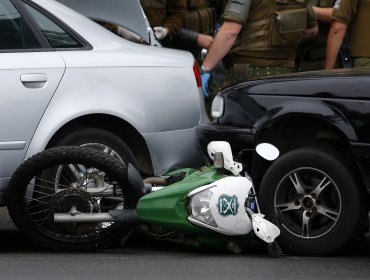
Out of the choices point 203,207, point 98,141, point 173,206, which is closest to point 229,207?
point 203,207

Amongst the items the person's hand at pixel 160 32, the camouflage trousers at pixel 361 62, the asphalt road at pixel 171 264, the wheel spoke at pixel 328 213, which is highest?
the person's hand at pixel 160 32

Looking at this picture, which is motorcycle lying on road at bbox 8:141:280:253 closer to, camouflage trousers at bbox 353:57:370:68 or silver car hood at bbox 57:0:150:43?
silver car hood at bbox 57:0:150:43

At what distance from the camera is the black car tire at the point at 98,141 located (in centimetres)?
722

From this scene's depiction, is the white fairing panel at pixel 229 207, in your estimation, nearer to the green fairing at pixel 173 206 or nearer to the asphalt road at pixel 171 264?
the green fairing at pixel 173 206

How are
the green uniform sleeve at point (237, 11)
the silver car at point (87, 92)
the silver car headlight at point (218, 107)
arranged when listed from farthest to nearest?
the green uniform sleeve at point (237, 11), the silver car headlight at point (218, 107), the silver car at point (87, 92)

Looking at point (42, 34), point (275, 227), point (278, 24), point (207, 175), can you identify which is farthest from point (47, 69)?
point (278, 24)

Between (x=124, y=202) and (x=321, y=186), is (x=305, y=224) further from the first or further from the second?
(x=124, y=202)

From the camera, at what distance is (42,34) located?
7188mm

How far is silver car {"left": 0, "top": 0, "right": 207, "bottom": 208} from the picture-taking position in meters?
7.04

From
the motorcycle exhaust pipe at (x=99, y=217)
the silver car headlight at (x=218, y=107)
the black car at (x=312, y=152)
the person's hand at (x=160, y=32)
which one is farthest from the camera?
the person's hand at (x=160, y=32)

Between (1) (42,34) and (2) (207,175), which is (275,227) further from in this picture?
(1) (42,34)

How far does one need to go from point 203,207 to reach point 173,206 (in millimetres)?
184

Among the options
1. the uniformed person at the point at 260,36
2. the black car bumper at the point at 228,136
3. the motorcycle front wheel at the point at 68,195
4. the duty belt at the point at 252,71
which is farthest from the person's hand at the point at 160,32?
the motorcycle front wheel at the point at 68,195

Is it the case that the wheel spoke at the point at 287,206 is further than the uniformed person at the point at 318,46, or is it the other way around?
the uniformed person at the point at 318,46
